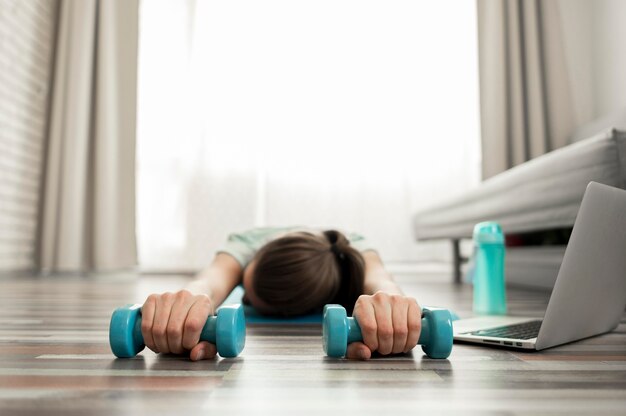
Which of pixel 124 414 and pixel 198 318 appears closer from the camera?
pixel 124 414

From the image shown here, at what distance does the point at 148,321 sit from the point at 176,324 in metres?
0.04

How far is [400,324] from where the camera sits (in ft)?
2.82

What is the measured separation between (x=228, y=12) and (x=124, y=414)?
11.4 ft

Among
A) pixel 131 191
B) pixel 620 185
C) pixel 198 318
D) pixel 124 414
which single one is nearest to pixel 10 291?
pixel 131 191

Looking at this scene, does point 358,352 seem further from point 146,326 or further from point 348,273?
point 348,273

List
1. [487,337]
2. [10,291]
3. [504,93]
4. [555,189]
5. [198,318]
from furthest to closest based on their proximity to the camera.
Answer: [504,93] → [10,291] → [555,189] → [487,337] → [198,318]

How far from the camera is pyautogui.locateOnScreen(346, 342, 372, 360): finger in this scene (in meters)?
0.87

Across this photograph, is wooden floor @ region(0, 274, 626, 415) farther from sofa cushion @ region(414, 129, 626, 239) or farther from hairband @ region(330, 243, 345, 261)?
sofa cushion @ region(414, 129, 626, 239)

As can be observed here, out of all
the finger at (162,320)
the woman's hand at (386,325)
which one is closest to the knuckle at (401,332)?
the woman's hand at (386,325)

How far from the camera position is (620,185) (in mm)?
1340

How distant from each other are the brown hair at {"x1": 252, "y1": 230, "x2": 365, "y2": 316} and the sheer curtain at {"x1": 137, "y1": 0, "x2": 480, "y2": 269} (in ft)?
7.58

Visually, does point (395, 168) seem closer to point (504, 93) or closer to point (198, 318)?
point (504, 93)

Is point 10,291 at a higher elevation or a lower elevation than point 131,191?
lower

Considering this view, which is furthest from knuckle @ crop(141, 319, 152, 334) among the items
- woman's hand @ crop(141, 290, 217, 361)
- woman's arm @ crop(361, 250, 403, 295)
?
woman's arm @ crop(361, 250, 403, 295)
